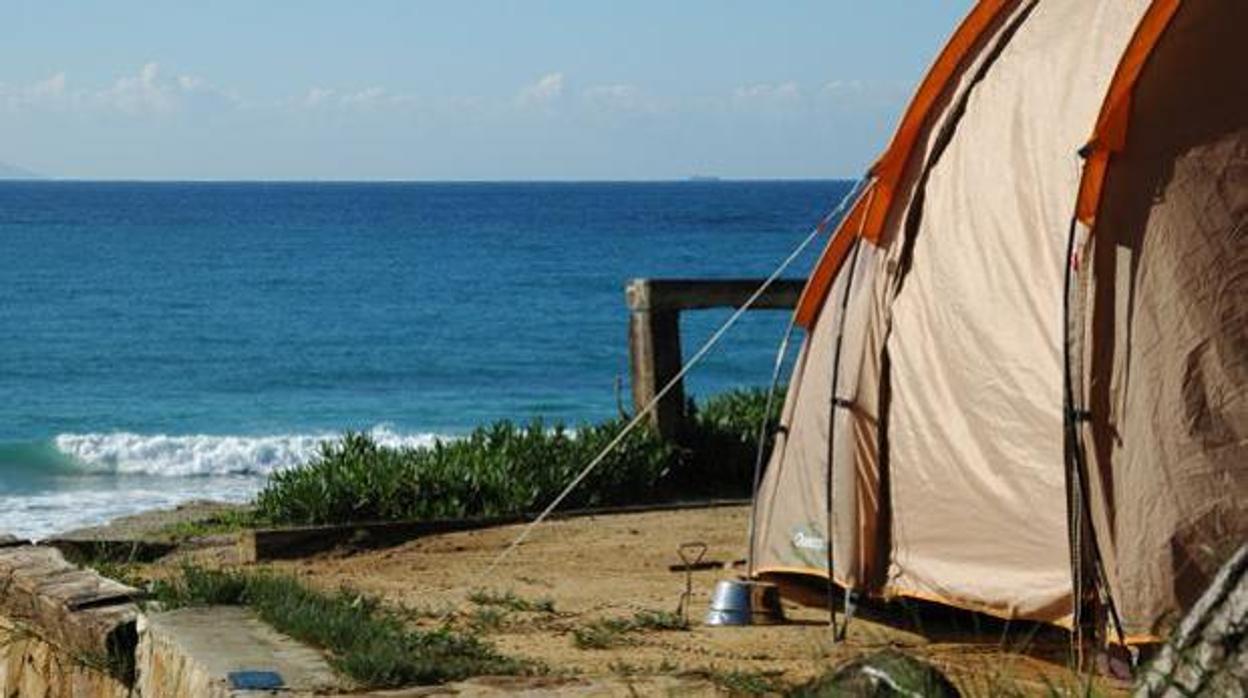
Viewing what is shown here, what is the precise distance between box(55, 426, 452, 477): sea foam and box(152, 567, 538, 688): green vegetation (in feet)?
59.7

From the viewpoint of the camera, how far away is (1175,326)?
8.59 metres

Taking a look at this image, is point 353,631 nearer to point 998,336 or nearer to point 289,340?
point 998,336

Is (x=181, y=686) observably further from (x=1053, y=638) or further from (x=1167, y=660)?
(x=1167, y=660)

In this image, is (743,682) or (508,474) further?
(508,474)

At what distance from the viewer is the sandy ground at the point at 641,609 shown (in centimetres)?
848

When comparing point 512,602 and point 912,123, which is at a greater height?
point 912,123

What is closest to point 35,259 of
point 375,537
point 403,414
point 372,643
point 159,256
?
point 159,256

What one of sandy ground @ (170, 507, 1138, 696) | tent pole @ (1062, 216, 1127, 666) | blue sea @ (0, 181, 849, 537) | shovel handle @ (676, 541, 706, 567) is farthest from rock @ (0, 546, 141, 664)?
blue sea @ (0, 181, 849, 537)

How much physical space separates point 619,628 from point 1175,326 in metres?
2.43

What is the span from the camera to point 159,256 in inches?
2881

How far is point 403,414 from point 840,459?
25.8 meters

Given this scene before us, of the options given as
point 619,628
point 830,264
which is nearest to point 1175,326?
point 830,264

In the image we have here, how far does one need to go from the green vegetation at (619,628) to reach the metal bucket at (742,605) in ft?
0.53

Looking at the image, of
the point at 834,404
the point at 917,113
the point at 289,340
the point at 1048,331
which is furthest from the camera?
the point at 289,340
